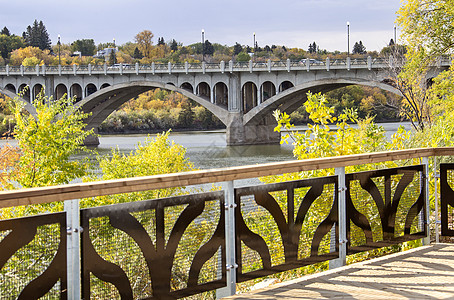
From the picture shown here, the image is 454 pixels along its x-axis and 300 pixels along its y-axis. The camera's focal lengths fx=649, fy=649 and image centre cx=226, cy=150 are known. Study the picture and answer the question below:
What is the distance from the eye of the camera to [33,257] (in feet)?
11.1

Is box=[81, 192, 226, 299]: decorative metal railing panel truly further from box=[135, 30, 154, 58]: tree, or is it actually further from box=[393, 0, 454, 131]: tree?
box=[135, 30, 154, 58]: tree

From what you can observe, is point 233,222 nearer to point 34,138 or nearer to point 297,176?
point 297,176

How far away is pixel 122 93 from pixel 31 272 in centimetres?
5241

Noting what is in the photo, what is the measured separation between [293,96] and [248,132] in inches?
206

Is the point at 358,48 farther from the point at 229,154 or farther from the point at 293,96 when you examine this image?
the point at 229,154

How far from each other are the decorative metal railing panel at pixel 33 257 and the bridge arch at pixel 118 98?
1785 inches

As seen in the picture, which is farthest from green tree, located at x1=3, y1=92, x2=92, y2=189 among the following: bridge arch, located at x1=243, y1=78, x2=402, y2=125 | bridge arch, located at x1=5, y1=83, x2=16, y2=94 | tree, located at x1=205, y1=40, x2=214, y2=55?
tree, located at x1=205, y1=40, x2=214, y2=55

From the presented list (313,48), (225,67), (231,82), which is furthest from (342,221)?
(313,48)

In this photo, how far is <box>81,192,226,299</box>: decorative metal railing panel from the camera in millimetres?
3500

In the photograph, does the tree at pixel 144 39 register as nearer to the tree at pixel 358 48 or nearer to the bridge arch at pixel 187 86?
the tree at pixel 358 48

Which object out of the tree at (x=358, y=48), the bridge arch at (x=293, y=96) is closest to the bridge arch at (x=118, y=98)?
the bridge arch at (x=293, y=96)

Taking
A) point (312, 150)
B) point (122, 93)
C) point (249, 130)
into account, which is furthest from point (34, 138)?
point (122, 93)

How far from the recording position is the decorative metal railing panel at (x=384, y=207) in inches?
193

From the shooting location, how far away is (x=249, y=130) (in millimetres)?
48844
